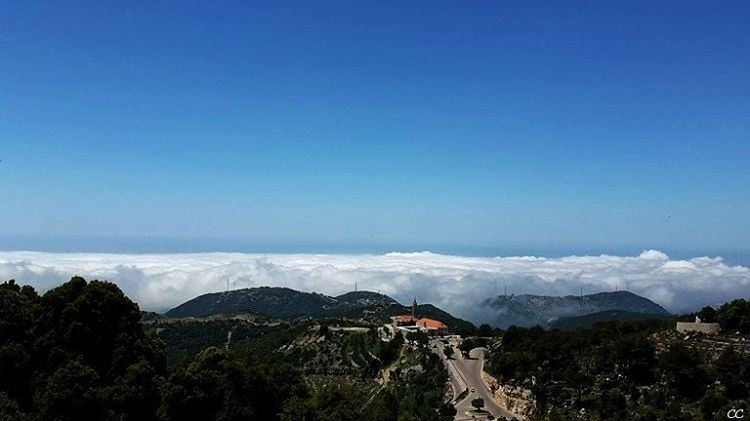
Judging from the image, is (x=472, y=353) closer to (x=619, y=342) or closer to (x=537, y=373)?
(x=537, y=373)

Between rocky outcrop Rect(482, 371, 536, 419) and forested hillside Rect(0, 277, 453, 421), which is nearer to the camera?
forested hillside Rect(0, 277, 453, 421)

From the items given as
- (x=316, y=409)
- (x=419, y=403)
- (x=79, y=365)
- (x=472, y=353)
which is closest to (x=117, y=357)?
(x=79, y=365)

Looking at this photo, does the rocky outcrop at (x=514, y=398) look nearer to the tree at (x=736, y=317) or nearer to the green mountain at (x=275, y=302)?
the tree at (x=736, y=317)

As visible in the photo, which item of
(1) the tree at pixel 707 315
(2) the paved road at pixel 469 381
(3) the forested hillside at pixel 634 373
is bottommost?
(2) the paved road at pixel 469 381

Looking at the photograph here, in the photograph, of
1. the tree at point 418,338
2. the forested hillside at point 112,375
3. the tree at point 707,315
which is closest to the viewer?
the forested hillside at point 112,375

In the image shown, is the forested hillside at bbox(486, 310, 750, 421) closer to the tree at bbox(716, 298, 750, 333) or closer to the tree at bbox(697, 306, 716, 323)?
the tree at bbox(716, 298, 750, 333)

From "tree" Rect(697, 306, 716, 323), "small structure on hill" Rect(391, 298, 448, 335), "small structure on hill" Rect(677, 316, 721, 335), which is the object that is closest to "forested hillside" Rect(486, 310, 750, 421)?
"small structure on hill" Rect(677, 316, 721, 335)

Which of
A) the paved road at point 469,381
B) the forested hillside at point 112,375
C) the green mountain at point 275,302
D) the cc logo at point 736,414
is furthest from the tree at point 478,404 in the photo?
the green mountain at point 275,302
